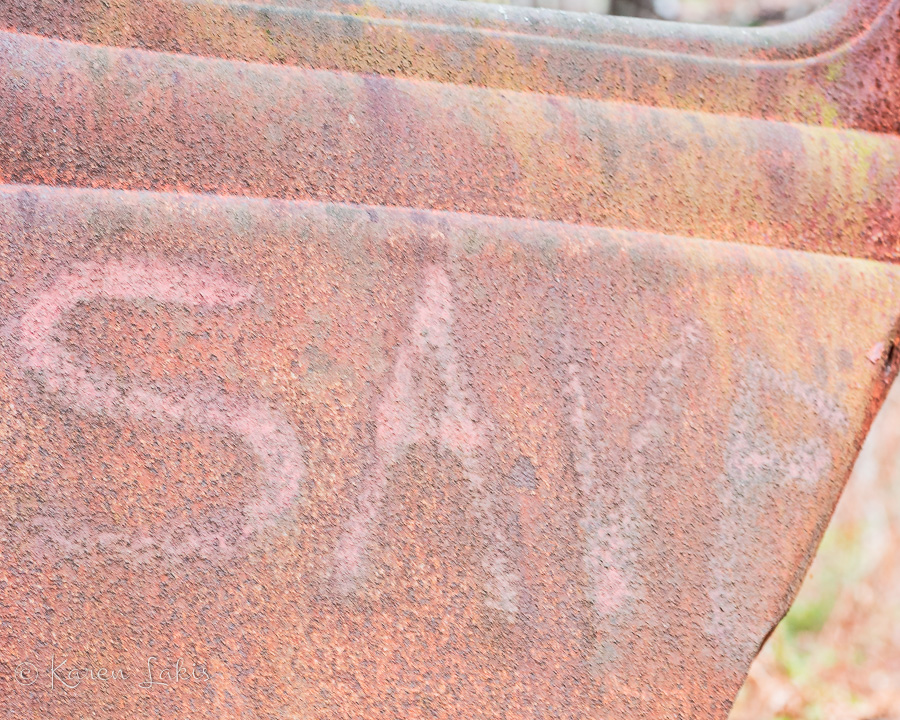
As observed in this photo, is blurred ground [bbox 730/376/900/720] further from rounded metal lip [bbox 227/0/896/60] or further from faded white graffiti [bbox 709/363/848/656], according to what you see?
rounded metal lip [bbox 227/0/896/60]

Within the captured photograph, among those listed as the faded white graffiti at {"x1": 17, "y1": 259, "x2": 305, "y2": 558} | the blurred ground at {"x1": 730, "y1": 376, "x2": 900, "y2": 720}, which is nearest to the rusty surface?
the faded white graffiti at {"x1": 17, "y1": 259, "x2": 305, "y2": 558}

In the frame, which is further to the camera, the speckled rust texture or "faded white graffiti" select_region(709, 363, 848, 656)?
"faded white graffiti" select_region(709, 363, 848, 656)

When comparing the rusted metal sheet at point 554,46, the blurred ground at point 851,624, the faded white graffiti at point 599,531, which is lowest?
the blurred ground at point 851,624

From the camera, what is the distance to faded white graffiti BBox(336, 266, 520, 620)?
33.5 inches

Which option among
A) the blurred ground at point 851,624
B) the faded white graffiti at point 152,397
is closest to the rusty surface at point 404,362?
the faded white graffiti at point 152,397

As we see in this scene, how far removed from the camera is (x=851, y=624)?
2816 mm

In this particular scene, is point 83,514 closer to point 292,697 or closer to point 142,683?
point 142,683

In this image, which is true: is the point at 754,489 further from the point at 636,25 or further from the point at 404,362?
the point at 636,25

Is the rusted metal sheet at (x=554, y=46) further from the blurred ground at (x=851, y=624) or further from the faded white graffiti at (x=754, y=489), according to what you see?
the blurred ground at (x=851, y=624)

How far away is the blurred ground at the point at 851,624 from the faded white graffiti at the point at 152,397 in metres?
1.92

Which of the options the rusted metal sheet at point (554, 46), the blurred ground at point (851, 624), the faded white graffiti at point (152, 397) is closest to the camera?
the faded white graffiti at point (152, 397)

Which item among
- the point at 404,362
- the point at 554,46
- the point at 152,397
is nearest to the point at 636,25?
the point at 554,46

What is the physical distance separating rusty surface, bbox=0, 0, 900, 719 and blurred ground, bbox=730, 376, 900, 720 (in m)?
1.63

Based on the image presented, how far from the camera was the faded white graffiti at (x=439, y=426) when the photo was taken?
85 cm
